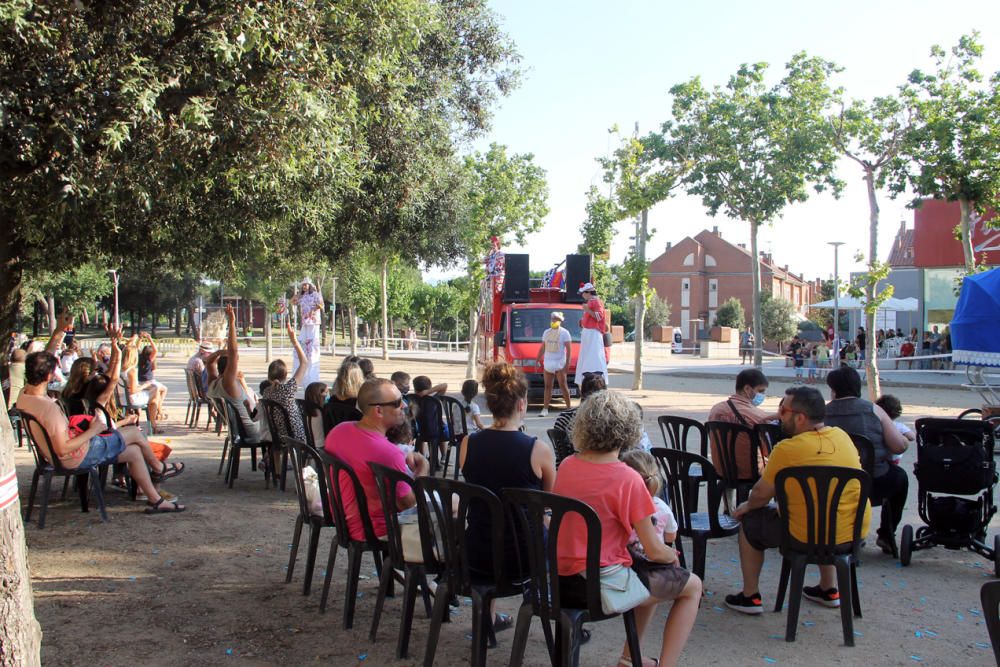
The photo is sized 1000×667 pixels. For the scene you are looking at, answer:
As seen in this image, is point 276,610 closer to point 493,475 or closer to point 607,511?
point 493,475

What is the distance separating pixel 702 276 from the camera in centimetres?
8444

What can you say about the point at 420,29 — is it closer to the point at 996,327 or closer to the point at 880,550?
the point at 880,550

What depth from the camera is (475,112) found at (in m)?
14.7

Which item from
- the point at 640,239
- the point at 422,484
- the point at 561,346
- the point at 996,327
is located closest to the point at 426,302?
the point at 640,239

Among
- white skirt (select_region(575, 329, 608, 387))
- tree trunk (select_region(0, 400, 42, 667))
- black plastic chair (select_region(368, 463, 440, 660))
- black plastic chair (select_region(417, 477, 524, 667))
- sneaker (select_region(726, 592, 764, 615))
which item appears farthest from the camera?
white skirt (select_region(575, 329, 608, 387))

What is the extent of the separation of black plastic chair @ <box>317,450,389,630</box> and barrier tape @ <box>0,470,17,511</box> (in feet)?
6.09

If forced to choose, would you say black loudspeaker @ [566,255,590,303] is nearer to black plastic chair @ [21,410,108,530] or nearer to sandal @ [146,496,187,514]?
sandal @ [146,496,187,514]

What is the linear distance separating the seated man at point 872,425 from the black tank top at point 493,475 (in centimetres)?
287

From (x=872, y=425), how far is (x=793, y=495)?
161 centimetres

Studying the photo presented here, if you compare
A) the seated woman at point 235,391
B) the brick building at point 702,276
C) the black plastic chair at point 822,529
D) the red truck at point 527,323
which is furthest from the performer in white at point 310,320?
the brick building at point 702,276

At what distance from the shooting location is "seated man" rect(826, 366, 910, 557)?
231 inches

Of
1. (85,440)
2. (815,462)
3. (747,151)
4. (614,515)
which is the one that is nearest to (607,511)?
(614,515)

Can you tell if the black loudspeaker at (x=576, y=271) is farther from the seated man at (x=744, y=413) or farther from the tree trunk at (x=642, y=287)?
the seated man at (x=744, y=413)

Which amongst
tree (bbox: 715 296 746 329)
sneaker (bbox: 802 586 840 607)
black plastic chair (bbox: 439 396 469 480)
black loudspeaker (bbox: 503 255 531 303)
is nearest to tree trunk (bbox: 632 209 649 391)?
black loudspeaker (bbox: 503 255 531 303)
